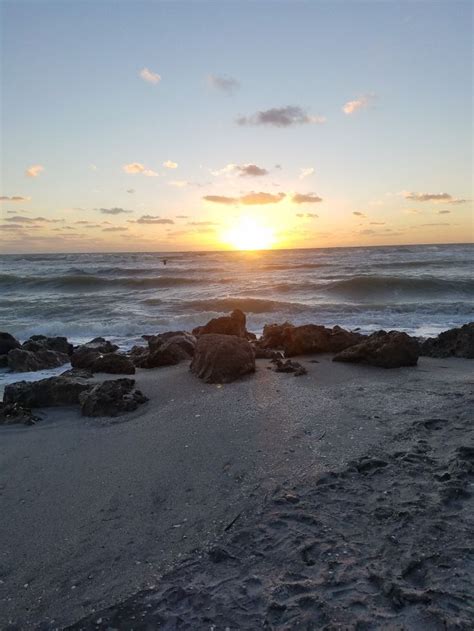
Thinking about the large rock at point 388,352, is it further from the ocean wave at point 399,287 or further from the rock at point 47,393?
the ocean wave at point 399,287

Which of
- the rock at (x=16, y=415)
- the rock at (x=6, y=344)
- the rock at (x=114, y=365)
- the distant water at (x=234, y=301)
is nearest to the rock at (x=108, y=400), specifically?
the rock at (x=16, y=415)

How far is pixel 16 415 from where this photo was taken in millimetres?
5422

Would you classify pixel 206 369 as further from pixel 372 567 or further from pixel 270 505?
pixel 372 567

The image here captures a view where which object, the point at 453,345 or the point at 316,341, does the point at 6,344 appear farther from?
the point at 453,345

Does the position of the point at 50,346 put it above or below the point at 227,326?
below

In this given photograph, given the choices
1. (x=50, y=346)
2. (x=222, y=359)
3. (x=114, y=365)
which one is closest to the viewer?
(x=222, y=359)

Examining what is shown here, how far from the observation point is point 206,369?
22.4ft

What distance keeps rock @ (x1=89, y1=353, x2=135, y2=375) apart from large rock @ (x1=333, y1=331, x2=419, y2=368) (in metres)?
3.52

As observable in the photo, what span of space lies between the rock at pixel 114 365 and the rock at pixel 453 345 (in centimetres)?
483

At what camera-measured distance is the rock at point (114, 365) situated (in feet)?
25.1

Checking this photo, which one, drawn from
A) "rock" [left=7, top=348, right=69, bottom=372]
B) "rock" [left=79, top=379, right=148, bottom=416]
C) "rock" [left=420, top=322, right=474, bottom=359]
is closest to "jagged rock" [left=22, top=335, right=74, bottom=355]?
"rock" [left=7, top=348, right=69, bottom=372]

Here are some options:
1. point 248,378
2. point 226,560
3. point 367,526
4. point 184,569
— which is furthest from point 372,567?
point 248,378

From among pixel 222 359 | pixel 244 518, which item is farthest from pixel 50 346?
pixel 244 518

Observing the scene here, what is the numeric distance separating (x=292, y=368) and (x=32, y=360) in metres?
4.76
